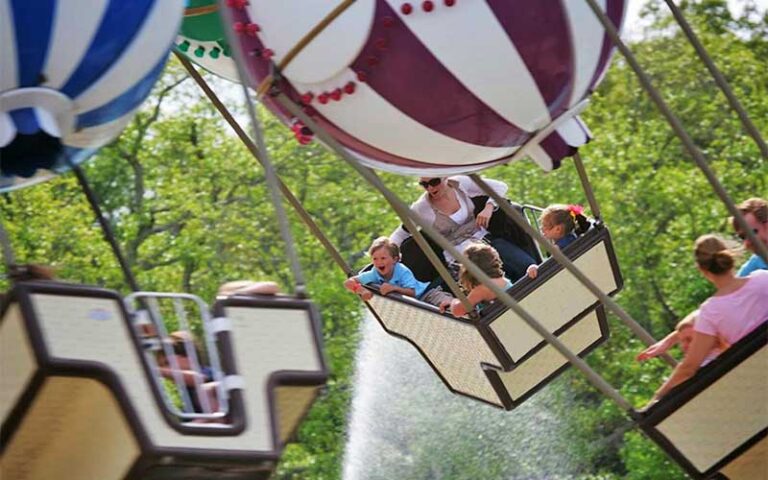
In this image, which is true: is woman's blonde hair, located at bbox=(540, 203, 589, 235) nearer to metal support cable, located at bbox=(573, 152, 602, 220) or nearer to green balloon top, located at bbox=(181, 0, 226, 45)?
metal support cable, located at bbox=(573, 152, 602, 220)

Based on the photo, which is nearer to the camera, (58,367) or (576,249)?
(58,367)

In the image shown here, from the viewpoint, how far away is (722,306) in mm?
6094

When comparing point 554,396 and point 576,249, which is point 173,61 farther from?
point 576,249

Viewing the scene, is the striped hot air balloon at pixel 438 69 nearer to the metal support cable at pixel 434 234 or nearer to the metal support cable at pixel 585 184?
the metal support cable at pixel 434 234

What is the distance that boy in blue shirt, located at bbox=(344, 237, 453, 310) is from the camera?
7.71 m

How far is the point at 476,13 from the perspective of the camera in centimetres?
629

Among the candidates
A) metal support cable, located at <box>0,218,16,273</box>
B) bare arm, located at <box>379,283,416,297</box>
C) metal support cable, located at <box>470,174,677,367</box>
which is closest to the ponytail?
metal support cable, located at <box>470,174,677,367</box>

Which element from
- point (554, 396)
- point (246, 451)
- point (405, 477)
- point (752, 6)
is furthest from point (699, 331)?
point (752, 6)

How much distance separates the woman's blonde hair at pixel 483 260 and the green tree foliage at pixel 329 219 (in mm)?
7867

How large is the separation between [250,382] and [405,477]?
8.96 m

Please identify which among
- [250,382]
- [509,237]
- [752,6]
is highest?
[250,382]

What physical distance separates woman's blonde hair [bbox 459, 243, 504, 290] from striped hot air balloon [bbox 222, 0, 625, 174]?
32.0 inches

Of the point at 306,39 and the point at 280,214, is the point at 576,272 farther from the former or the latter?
the point at 280,214

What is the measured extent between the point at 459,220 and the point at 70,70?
2.73 metres
